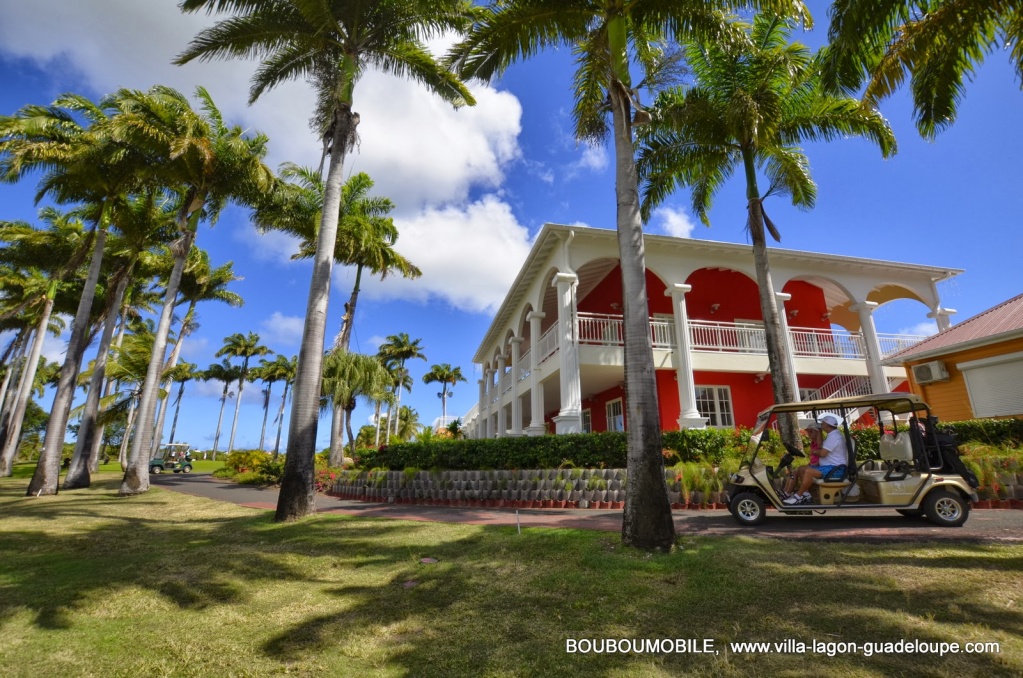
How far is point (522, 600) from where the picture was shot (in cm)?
426

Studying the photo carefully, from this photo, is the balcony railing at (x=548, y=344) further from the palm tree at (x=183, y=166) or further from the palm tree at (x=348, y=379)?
the palm tree at (x=183, y=166)

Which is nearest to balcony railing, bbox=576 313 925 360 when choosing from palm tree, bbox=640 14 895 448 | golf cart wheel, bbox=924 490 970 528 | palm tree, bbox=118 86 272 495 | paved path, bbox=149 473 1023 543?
palm tree, bbox=640 14 895 448

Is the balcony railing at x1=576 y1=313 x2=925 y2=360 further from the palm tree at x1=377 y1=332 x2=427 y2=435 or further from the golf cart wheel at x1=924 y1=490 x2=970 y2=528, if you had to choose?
the palm tree at x1=377 y1=332 x2=427 y2=435

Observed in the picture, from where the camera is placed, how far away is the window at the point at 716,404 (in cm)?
1684

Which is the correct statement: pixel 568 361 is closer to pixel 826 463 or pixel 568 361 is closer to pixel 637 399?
pixel 826 463

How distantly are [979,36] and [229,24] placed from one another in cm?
1448

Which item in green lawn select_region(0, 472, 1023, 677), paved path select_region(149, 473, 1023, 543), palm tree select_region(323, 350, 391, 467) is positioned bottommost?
green lawn select_region(0, 472, 1023, 677)

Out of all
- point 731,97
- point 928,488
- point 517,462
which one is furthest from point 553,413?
point 928,488

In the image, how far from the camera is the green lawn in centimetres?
309

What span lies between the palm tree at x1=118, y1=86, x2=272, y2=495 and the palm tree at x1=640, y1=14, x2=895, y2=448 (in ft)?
45.4

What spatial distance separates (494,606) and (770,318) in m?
9.70

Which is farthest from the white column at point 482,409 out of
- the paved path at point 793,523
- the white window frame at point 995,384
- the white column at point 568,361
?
the white window frame at point 995,384

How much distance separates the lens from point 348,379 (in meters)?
21.4

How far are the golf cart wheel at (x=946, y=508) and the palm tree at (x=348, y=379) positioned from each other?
19153mm
